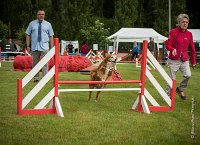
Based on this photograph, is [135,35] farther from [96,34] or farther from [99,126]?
[99,126]

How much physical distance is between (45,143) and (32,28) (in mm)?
7503

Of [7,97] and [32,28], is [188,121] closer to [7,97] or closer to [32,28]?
→ [7,97]

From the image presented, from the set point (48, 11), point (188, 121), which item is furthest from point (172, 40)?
point (48, 11)

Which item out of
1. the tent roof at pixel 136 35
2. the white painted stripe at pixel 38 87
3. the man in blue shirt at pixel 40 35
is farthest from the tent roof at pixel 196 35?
the white painted stripe at pixel 38 87

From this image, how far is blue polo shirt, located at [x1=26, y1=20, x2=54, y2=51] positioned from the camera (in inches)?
498

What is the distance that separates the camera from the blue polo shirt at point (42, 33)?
12.6m

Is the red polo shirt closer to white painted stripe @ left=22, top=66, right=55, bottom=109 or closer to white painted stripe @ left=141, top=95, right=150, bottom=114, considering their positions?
white painted stripe @ left=141, top=95, right=150, bottom=114

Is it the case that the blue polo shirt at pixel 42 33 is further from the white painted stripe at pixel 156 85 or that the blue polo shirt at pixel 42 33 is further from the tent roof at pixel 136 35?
the tent roof at pixel 136 35

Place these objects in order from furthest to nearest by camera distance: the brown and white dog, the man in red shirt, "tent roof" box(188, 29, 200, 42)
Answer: "tent roof" box(188, 29, 200, 42)
the man in red shirt
the brown and white dog

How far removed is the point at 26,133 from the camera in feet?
20.3

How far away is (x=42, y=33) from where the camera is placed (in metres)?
12.7

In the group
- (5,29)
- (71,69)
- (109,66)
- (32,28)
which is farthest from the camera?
(5,29)

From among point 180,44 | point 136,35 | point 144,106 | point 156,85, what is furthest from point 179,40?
point 136,35

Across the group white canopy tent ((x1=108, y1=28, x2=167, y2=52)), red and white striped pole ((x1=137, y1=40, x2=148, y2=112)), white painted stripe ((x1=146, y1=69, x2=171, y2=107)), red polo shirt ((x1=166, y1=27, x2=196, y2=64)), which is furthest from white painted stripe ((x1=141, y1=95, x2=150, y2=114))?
white canopy tent ((x1=108, y1=28, x2=167, y2=52))
